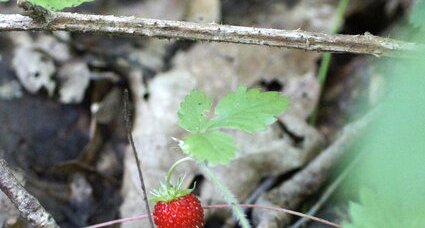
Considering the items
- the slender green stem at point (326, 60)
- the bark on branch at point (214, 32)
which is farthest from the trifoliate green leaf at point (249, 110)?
the slender green stem at point (326, 60)

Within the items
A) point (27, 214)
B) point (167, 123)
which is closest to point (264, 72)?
point (167, 123)

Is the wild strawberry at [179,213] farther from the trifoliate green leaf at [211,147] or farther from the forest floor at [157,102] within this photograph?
the forest floor at [157,102]

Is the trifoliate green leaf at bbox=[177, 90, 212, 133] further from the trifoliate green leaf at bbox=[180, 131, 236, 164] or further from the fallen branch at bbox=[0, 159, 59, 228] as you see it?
the fallen branch at bbox=[0, 159, 59, 228]

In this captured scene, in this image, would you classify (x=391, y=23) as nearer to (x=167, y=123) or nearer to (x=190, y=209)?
(x=167, y=123)

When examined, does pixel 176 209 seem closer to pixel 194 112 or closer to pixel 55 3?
pixel 194 112

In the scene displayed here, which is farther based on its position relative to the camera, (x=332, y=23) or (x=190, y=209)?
(x=332, y=23)

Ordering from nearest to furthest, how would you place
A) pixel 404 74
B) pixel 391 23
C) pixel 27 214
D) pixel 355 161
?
pixel 404 74, pixel 27 214, pixel 355 161, pixel 391 23
